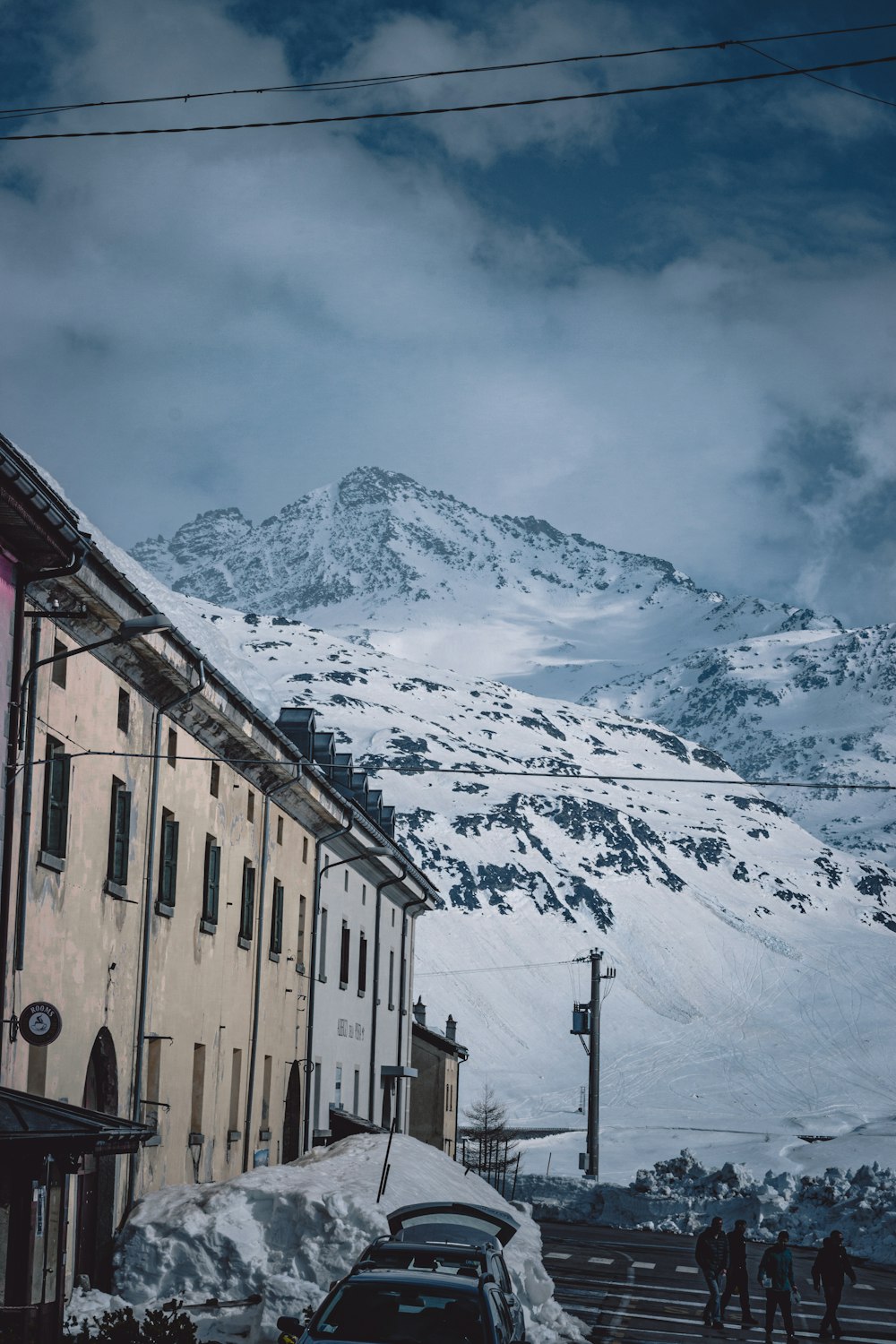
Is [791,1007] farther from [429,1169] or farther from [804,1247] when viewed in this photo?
[429,1169]

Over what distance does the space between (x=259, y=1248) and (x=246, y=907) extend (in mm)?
10107

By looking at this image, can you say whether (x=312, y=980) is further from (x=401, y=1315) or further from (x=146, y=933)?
(x=401, y=1315)

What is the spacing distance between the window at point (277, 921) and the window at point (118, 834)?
10.2 meters

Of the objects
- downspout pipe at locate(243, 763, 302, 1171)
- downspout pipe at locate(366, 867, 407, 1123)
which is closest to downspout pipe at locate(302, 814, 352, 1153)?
downspout pipe at locate(243, 763, 302, 1171)

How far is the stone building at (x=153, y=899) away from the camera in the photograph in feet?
62.2

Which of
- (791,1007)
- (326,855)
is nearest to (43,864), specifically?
(326,855)

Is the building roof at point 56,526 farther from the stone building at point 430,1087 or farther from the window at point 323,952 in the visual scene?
the stone building at point 430,1087

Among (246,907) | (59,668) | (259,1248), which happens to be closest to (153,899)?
(59,668)

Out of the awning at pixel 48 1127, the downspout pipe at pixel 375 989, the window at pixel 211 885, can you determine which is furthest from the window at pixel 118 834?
the downspout pipe at pixel 375 989

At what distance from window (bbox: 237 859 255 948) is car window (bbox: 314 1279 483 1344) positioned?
16.3 m

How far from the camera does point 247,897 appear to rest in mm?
29938

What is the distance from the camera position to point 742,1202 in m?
54.5

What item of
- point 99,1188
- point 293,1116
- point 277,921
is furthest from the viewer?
point 293,1116

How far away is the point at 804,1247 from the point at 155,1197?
29.8m
